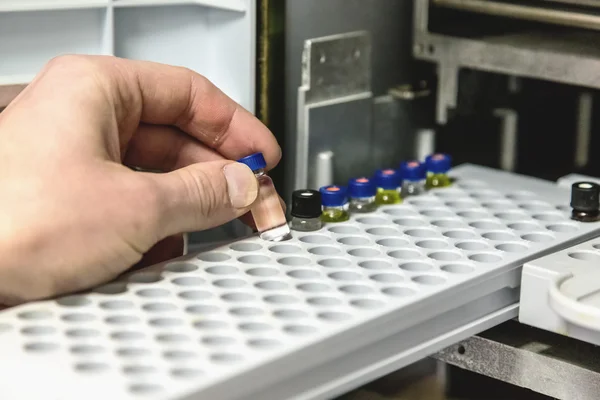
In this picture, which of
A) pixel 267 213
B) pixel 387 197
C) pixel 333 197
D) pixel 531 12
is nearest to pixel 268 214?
pixel 267 213

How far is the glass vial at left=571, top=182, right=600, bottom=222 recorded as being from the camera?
1.36 meters

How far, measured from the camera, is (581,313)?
105 cm

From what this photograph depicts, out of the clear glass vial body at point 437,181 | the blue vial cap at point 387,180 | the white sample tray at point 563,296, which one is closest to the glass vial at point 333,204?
the blue vial cap at point 387,180

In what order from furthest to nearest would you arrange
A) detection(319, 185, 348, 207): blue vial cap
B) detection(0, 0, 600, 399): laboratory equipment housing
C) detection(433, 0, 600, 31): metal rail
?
detection(433, 0, 600, 31): metal rail → detection(319, 185, 348, 207): blue vial cap → detection(0, 0, 600, 399): laboratory equipment housing

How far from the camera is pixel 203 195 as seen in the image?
116 cm

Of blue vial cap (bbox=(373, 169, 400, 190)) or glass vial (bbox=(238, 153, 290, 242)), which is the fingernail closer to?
glass vial (bbox=(238, 153, 290, 242))

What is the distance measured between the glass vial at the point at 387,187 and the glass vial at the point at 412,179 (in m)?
0.03

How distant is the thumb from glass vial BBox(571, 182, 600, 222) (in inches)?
18.8

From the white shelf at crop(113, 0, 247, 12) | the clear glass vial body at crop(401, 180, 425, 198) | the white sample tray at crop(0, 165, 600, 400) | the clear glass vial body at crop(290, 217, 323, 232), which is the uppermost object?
the white shelf at crop(113, 0, 247, 12)

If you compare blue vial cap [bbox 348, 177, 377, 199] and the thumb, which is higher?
the thumb

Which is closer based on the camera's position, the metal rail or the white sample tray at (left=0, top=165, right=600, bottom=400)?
the white sample tray at (left=0, top=165, right=600, bottom=400)

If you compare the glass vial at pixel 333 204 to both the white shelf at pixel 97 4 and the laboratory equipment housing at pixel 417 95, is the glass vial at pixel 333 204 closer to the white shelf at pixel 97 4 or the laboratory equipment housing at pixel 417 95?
the laboratory equipment housing at pixel 417 95

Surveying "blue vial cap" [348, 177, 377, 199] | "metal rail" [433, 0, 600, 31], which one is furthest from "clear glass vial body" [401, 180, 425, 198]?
"metal rail" [433, 0, 600, 31]

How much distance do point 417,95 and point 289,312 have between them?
74 centimetres
